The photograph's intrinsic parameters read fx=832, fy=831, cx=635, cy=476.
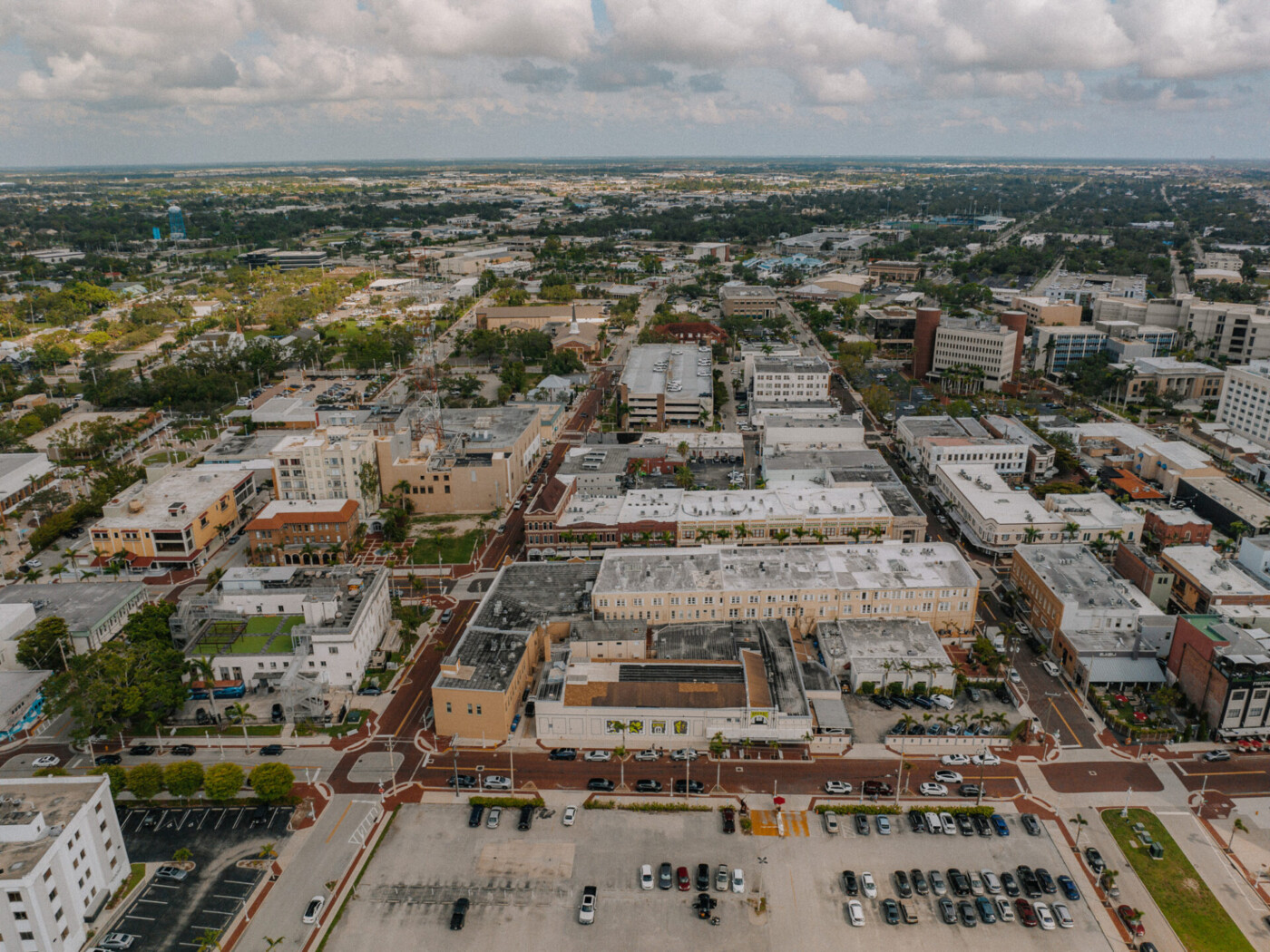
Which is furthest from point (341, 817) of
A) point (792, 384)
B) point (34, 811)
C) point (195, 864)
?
point (792, 384)

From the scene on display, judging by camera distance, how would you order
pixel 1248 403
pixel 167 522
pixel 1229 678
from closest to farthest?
pixel 1229 678 < pixel 167 522 < pixel 1248 403

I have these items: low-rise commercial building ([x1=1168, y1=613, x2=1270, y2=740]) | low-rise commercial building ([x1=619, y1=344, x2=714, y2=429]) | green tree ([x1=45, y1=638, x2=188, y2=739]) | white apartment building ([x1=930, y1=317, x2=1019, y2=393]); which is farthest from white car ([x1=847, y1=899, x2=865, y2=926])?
white apartment building ([x1=930, y1=317, x2=1019, y2=393])

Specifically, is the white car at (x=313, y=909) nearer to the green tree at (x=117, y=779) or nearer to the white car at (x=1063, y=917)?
the green tree at (x=117, y=779)

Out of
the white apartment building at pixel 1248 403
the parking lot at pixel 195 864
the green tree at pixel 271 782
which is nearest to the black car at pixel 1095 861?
the parking lot at pixel 195 864

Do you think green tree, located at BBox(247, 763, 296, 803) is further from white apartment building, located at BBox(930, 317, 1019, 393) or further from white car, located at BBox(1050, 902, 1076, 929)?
white apartment building, located at BBox(930, 317, 1019, 393)

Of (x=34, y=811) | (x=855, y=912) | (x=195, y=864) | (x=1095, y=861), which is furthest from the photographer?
(x=195, y=864)

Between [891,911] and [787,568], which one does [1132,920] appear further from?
[787,568]
